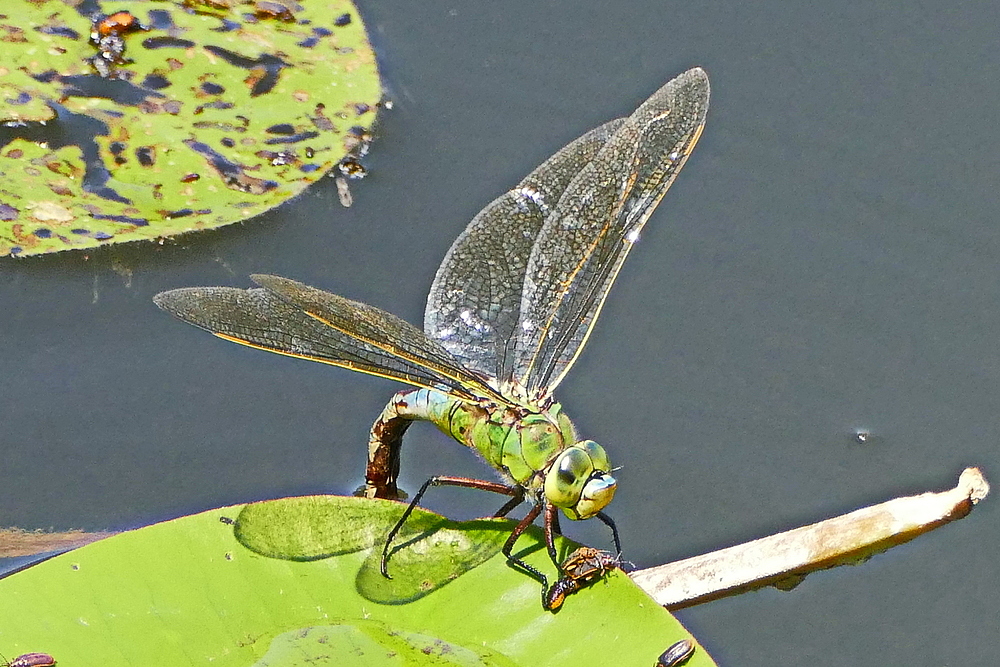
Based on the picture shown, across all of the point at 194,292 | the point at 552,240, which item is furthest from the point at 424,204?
the point at 194,292

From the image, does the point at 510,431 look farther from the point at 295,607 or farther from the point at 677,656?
the point at 677,656

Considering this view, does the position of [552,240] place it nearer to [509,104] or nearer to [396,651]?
[509,104]

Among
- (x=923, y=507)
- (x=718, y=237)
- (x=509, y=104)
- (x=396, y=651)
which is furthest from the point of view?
(x=509, y=104)

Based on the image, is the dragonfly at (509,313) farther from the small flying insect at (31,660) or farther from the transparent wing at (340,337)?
the small flying insect at (31,660)

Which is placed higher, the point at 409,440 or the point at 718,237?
the point at 718,237

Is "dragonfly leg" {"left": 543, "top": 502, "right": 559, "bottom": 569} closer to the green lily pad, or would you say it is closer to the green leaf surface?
the green leaf surface

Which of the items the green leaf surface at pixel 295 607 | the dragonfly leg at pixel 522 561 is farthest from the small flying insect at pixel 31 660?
the dragonfly leg at pixel 522 561
